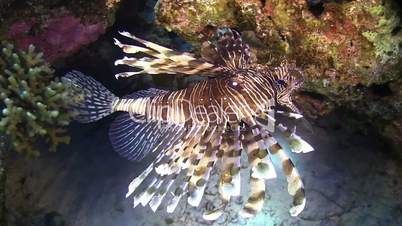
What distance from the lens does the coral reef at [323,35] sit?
9.09 ft

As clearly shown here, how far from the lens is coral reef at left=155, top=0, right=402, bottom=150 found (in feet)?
9.09

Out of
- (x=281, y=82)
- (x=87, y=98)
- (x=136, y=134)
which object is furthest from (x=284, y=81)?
(x=87, y=98)

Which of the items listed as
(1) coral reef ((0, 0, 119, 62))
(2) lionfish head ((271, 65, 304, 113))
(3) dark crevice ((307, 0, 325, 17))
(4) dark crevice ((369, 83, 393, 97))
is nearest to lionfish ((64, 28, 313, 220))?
(2) lionfish head ((271, 65, 304, 113))

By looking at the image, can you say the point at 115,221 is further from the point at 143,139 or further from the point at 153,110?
the point at 153,110

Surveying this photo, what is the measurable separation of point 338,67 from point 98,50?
3.05 metres

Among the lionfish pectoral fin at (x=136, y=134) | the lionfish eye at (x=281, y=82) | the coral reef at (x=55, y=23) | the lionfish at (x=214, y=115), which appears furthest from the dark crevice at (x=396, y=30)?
the coral reef at (x=55, y=23)

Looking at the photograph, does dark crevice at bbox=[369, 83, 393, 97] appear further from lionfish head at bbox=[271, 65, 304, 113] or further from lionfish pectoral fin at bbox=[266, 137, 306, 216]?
lionfish pectoral fin at bbox=[266, 137, 306, 216]

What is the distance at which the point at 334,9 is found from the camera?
279cm

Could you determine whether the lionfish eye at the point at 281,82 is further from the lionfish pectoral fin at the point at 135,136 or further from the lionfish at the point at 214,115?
the lionfish pectoral fin at the point at 135,136

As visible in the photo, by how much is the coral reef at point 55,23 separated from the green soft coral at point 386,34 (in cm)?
239

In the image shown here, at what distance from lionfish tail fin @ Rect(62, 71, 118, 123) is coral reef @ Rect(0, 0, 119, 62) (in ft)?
2.14

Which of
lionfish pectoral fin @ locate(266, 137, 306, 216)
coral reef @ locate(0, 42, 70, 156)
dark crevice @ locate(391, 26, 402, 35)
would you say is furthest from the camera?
coral reef @ locate(0, 42, 70, 156)

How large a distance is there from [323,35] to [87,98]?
6.54 feet

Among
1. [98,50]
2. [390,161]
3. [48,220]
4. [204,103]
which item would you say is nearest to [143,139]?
[204,103]
